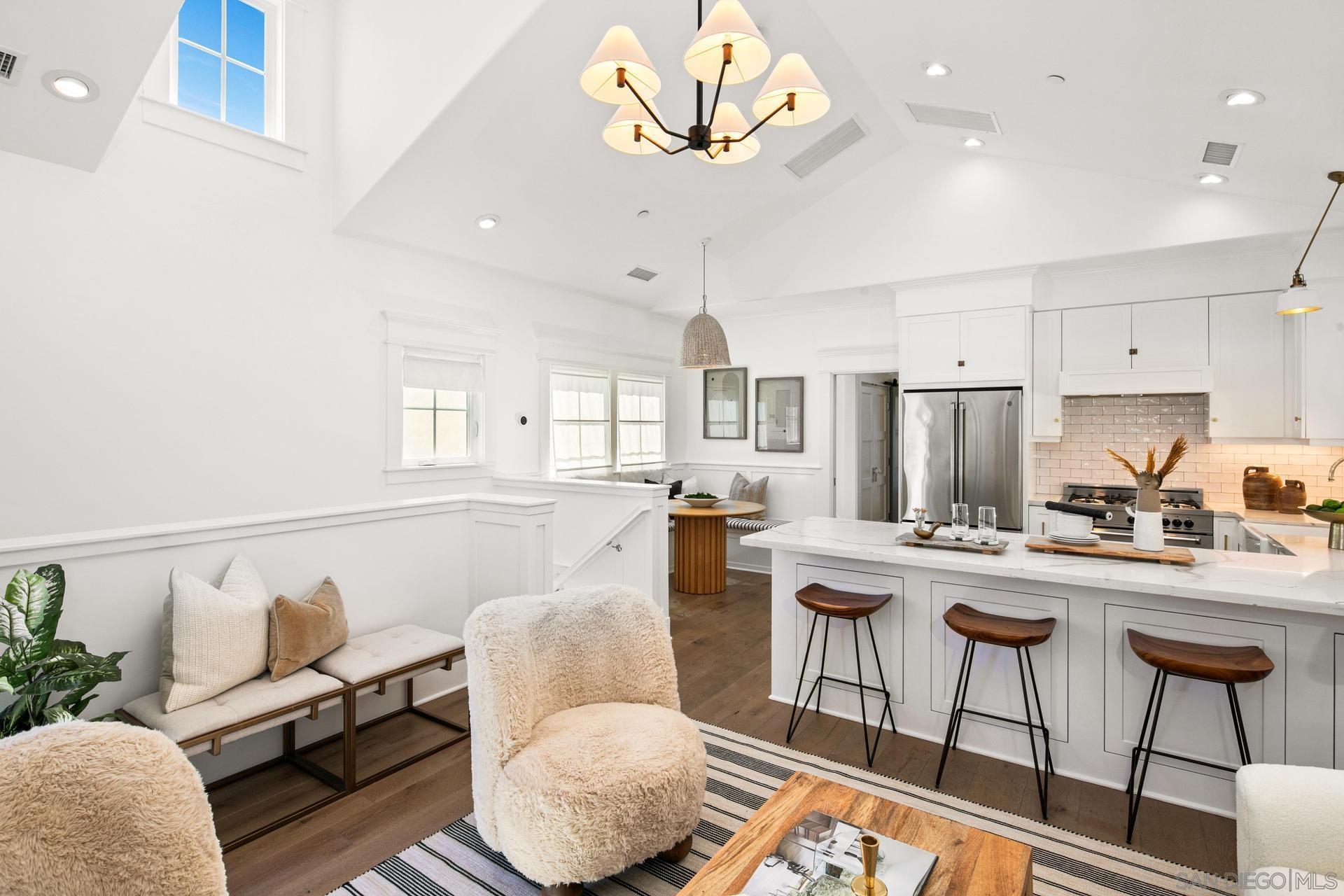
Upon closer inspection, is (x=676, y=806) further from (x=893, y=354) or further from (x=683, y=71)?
(x=893, y=354)

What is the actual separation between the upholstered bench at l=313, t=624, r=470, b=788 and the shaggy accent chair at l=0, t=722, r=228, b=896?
130 cm

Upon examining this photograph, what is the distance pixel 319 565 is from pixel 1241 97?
4512 millimetres

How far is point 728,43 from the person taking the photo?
2.13 m

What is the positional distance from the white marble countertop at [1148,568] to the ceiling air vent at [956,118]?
8.27 feet

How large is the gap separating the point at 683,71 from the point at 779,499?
14.0ft

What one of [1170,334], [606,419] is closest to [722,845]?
[1170,334]

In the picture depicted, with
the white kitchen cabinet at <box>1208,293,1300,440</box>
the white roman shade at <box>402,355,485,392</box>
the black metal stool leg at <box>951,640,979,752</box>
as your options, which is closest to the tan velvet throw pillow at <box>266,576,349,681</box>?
the white roman shade at <box>402,355,485,392</box>

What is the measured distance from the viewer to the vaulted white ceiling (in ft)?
9.09

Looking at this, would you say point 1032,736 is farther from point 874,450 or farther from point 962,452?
point 874,450

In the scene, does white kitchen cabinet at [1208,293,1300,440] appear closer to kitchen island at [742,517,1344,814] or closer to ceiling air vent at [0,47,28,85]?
kitchen island at [742,517,1344,814]

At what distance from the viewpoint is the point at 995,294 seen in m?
5.16

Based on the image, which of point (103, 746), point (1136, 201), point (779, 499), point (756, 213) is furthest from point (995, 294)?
point (103, 746)

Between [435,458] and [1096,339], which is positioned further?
[435,458]

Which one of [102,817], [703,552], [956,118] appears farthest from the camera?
[703,552]
